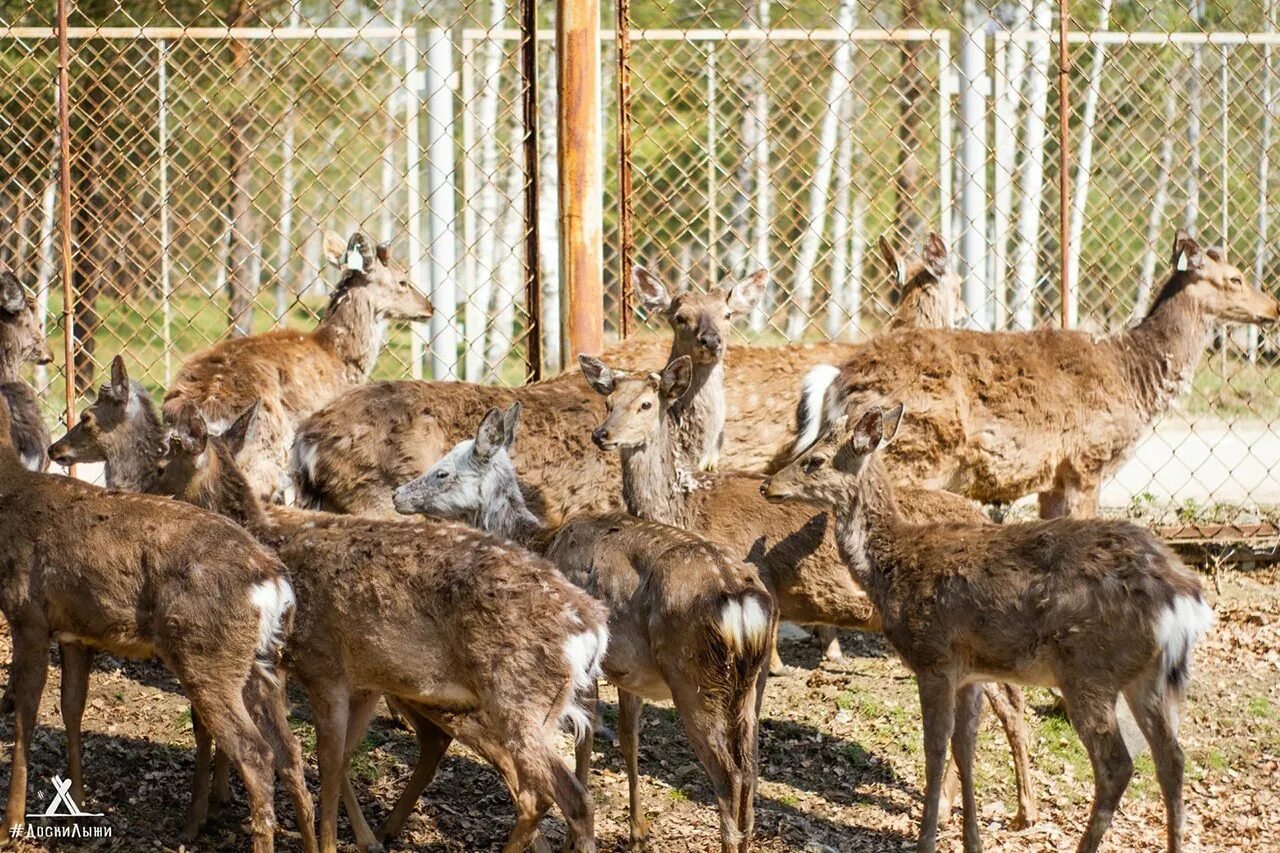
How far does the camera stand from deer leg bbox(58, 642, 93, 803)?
605 centimetres

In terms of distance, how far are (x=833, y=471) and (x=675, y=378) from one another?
0.86 meters

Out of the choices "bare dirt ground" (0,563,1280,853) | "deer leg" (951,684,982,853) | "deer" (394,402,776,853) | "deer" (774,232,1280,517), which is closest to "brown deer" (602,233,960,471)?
"deer" (774,232,1280,517)

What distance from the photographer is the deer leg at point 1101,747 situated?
225 inches

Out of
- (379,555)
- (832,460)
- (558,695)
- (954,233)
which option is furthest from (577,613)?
(954,233)

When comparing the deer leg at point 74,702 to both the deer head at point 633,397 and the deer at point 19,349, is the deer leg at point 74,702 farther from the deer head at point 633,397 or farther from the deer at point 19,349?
the deer head at point 633,397

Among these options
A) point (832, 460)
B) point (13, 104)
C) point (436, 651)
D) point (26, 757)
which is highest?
point (13, 104)

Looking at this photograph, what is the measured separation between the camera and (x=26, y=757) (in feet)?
19.0

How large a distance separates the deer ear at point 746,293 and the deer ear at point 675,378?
1.26 m

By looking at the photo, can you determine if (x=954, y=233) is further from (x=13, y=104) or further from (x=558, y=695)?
(x=558, y=695)

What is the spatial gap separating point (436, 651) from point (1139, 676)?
97.8 inches

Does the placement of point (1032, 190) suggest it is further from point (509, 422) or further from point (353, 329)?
point (509, 422)

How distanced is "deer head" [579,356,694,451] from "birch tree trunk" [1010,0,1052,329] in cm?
369

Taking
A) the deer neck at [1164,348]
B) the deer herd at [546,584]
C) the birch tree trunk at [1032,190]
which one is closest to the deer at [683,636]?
the deer herd at [546,584]

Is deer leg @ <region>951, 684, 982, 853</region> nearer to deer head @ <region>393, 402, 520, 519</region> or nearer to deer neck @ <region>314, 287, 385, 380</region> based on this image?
deer head @ <region>393, 402, 520, 519</region>
